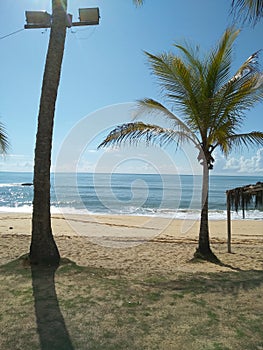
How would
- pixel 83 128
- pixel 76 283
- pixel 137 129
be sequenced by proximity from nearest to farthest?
pixel 76 283
pixel 137 129
pixel 83 128

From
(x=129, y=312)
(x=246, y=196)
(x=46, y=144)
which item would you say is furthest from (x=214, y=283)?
(x=246, y=196)

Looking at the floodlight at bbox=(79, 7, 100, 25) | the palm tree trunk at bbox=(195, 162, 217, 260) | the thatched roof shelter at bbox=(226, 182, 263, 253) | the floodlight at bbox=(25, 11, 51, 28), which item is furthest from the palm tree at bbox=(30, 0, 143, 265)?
the thatched roof shelter at bbox=(226, 182, 263, 253)

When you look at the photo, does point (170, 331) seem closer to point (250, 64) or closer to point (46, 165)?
point (46, 165)

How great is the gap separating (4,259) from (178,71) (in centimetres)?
541

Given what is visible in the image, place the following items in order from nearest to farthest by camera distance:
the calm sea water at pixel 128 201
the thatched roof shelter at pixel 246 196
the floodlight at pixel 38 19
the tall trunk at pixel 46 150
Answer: the tall trunk at pixel 46 150 < the floodlight at pixel 38 19 < the thatched roof shelter at pixel 246 196 < the calm sea water at pixel 128 201

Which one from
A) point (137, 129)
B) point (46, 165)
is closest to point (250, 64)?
point (137, 129)

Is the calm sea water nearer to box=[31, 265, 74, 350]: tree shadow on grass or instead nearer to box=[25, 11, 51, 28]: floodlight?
box=[31, 265, 74, 350]: tree shadow on grass

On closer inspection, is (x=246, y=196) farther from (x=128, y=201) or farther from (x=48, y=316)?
(x=128, y=201)

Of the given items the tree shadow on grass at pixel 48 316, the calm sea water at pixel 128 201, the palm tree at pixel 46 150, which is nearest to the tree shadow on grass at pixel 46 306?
the tree shadow on grass at pixel 48 316

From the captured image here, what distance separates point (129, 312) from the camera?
3109 mm

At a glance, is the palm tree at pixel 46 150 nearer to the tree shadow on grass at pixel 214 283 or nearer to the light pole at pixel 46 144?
the light pole at pixel 46 144

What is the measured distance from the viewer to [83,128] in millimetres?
8094

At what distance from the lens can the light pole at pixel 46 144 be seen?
4.99 metres

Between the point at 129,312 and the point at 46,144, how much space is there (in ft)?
9.98
